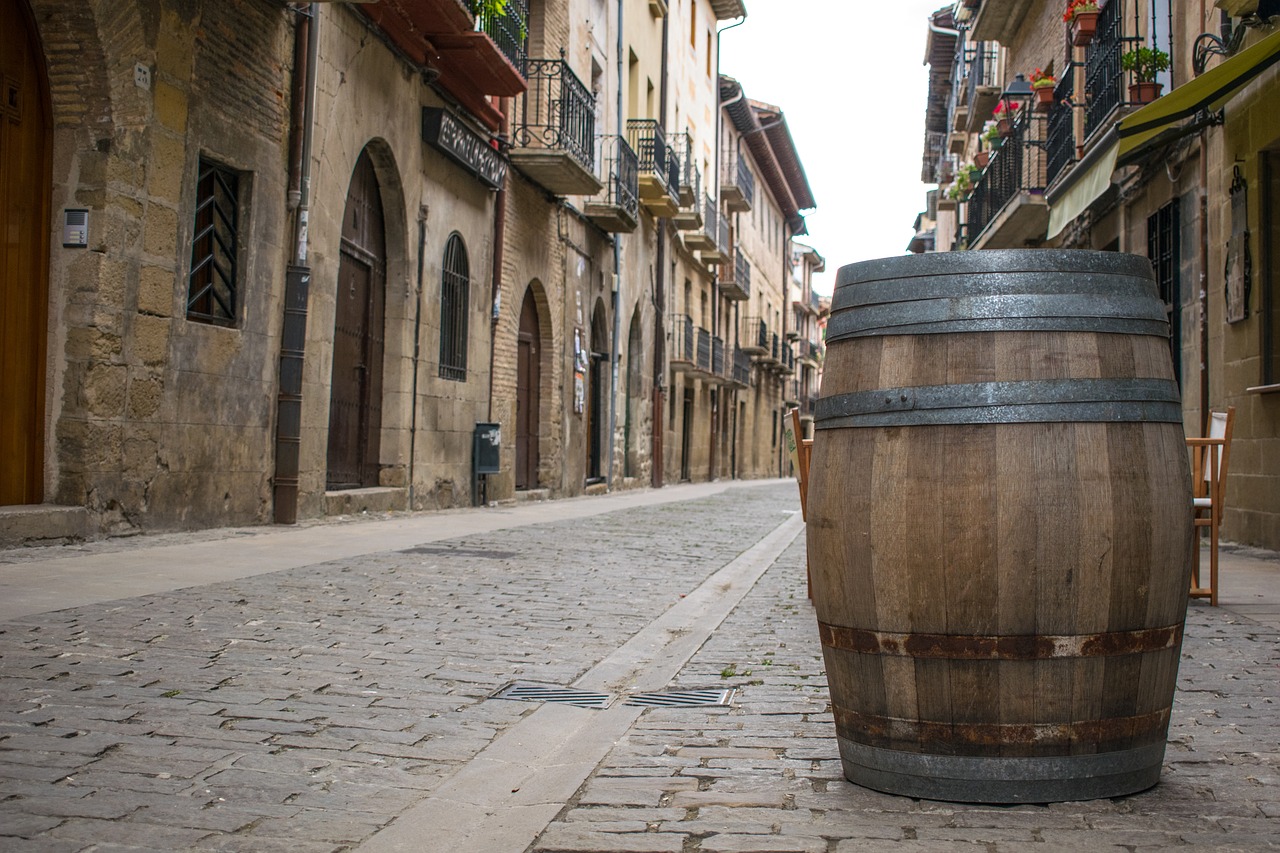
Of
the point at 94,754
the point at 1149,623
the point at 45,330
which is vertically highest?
the point at 45,330

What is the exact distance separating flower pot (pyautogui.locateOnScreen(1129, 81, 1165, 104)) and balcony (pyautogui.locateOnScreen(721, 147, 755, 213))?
2273cm

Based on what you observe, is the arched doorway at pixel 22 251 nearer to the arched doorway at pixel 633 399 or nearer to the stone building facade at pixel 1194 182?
the stone building facade at pixel 1194 182

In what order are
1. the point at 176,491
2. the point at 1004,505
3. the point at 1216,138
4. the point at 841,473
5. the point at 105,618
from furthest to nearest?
the point at 1216,138 < the point at 176,491 < the point at 105,618 < the point at 841,473 < the point at 1004,505

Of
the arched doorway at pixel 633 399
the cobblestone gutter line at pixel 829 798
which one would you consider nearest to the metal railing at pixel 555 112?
the arched doorway at pixel 633 399

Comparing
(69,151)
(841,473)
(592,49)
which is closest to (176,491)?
(69,151)

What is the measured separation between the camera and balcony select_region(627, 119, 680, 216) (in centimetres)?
2367

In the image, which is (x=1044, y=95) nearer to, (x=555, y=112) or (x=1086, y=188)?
(x=555, y=112)

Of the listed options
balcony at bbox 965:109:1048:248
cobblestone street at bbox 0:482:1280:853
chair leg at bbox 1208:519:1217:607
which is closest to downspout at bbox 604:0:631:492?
balcony at bbox 965:109:1048:248

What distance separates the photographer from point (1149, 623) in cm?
285

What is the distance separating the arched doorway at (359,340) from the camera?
1230cm

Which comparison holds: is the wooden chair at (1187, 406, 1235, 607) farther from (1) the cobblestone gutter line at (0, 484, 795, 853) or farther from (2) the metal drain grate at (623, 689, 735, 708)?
(2) the metal drain grate at (623, 689, 735, 708)

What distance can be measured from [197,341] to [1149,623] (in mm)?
7660

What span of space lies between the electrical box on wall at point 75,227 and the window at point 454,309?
21.6ft

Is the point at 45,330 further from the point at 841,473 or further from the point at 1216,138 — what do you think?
the point at 1216,138
